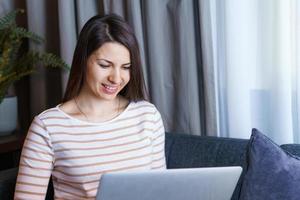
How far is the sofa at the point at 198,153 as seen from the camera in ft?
4.29

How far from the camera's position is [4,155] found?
201 centimetres

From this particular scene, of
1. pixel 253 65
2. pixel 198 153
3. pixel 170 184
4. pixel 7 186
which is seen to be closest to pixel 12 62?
pixel 7 186

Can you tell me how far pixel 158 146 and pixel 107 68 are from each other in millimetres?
319

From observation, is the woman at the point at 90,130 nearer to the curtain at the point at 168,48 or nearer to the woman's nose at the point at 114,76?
the woman's nose at the point at 114,76

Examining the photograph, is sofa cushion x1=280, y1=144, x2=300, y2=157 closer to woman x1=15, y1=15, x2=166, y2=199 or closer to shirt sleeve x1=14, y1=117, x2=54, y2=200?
woman x1=15, y1=15, x2=166, y2=199

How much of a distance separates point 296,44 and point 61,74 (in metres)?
1.09

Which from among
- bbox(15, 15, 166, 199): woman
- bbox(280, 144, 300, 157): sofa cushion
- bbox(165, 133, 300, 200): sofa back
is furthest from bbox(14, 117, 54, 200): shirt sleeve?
bbox(280, 144, 300, 157): sofa cushion

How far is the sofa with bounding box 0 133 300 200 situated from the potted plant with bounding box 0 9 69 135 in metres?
0.51

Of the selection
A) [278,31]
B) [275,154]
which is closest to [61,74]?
[278,31]

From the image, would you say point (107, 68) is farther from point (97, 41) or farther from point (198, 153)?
point (198, 153)

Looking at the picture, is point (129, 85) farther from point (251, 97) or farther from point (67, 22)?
point (67, 22)

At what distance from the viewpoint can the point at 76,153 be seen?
1.16m

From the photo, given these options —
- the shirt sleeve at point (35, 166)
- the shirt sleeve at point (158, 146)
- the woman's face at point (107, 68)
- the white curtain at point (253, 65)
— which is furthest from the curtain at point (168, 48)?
the shirt sleeve at point (35, 166)

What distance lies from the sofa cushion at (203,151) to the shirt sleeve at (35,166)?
0.50 metres
